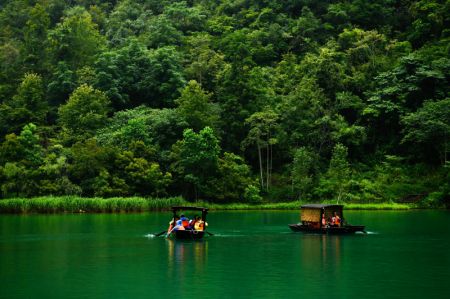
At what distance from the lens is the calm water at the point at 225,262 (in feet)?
65.6

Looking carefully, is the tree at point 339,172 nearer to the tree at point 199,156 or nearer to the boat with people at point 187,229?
the tree at point 199,156

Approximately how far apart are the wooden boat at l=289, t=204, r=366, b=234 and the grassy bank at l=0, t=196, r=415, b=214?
17.5 meters

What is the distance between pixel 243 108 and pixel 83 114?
658 inches

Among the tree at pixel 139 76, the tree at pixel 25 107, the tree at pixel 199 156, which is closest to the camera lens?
the tree at pixel 199 156

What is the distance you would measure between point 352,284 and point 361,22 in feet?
204

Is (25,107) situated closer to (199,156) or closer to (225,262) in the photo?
(199,156)

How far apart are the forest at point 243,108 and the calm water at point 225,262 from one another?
1600cm

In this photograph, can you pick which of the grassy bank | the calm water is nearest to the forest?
the grassy bank

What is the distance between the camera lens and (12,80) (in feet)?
251

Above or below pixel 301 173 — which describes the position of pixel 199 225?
below

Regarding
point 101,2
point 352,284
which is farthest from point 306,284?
point 101,2

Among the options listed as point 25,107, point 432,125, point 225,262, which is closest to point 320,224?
point 225,262

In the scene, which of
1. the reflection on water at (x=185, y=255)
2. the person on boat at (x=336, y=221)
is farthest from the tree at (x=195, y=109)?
the reflection on water at (x=185, y=255)

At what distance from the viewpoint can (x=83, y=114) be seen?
2596 inches
